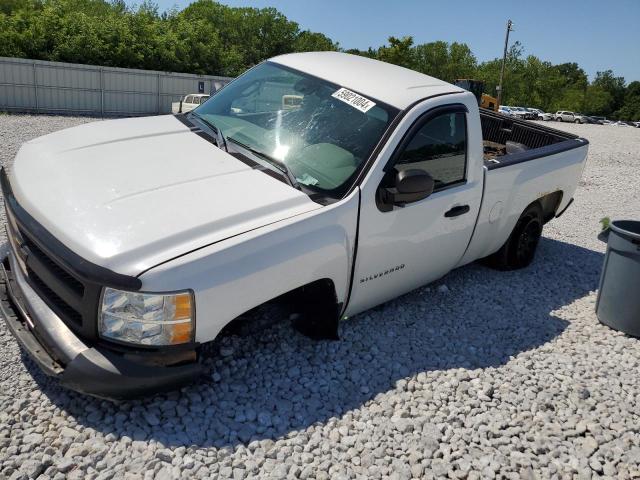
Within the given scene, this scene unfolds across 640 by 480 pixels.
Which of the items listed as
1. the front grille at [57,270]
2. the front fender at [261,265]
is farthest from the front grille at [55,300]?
the front fender at [261,265]

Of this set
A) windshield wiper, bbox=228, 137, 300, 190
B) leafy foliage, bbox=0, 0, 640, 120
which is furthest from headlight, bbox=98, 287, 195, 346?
leafy foliage, bbox=0, 0, 640, 120

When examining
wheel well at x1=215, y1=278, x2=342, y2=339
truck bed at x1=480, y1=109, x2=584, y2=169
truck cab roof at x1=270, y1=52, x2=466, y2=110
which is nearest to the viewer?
wheel well at x1=215, y1=278, x2=342, y2=339

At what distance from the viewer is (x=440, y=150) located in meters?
4.02

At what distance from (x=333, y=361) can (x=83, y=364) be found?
1.63 metres

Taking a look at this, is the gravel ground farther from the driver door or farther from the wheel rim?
the wheel rim

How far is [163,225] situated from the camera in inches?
108

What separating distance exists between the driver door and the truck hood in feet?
1.95

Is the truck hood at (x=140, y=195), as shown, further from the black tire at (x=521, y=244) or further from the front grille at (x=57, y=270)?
the black tire at (x=521, y=244)

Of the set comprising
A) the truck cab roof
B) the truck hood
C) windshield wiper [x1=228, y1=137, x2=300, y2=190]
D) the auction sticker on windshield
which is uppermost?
the truck cab roof

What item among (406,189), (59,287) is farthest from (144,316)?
(406,189)

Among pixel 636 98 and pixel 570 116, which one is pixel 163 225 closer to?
pixel 570 116

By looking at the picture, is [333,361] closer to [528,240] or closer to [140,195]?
[140,195]

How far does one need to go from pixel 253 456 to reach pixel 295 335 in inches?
46.3

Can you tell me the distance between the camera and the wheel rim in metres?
5.63
